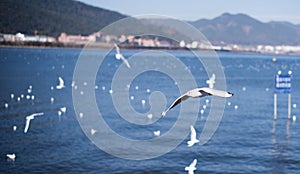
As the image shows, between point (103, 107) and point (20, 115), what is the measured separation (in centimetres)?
909

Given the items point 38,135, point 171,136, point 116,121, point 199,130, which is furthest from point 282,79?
point 38,135

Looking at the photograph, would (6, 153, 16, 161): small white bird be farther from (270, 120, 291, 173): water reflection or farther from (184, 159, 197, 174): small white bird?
(270, 120, 291, 173): water reflection

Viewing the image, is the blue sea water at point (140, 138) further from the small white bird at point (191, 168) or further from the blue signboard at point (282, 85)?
the blue signboard at point (282, 85)

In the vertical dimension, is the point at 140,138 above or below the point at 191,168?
above

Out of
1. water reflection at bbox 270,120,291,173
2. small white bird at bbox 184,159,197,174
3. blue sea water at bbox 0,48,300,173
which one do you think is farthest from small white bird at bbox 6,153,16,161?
water reflection at bbox 270,120,291,173

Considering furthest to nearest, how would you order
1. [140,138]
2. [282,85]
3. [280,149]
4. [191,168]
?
[282,85] < [140,138] < [280,149] < [191,168]

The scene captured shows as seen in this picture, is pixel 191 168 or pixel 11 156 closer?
pixel 191 168

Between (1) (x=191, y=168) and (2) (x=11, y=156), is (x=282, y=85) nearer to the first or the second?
(1) (x=191, y=168)

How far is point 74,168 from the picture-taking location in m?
22.4

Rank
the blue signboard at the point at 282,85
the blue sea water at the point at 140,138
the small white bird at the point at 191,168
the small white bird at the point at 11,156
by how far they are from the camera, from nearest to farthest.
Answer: the small white bird at the point at 191,168 → the blue sea water at the point at 140,138 → the small white bird at the point at 11,156 → the blue signboard at the point at 282,85

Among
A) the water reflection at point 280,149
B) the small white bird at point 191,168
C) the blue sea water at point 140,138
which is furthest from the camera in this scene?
the water reflection at point 280,149

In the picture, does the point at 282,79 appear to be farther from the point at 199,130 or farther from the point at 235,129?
the point at 199,130

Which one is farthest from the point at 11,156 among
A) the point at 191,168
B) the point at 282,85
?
the point at 282,85

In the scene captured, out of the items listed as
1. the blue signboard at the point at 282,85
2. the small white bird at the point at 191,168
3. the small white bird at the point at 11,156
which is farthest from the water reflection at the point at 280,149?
the small white bird at the point at 11,156
